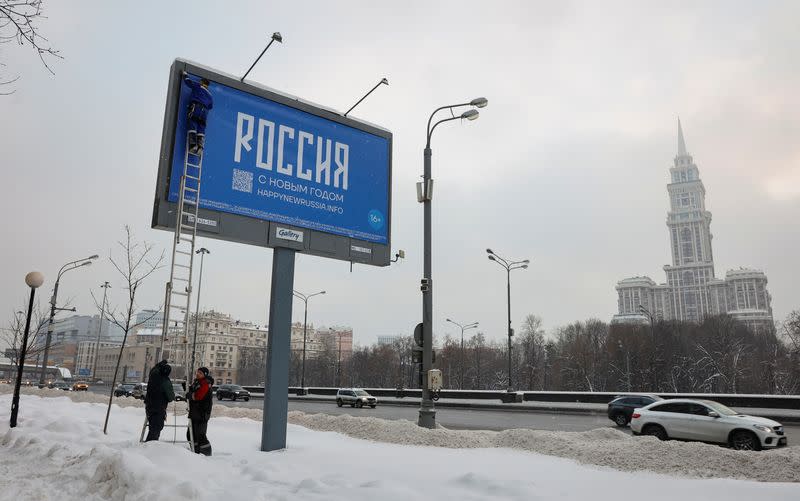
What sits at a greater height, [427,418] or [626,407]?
[427,418]

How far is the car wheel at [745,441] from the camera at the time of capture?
13.6 metres

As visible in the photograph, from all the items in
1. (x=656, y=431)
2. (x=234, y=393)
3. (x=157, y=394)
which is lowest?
(x=234, y=393)

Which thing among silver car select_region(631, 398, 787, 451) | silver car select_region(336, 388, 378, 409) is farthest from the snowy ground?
silver car select_region(336, 388, 378, 409)

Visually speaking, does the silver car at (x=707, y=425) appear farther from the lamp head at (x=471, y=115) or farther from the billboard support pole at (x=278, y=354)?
the billboard support pole at (x=278, y=354)

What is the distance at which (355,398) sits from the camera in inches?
1443

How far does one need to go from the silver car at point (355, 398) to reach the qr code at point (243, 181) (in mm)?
27143

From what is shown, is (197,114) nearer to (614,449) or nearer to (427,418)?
(427,418)

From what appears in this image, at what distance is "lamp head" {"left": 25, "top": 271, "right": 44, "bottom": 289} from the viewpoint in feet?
49.3

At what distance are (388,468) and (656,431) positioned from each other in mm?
10811

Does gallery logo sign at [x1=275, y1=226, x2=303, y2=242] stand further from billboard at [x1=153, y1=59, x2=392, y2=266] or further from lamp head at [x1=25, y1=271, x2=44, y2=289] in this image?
lamp head at [x1=25, y1=271, x2=44, y2=289]

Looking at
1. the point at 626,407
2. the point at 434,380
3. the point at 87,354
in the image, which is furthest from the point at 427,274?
the point at 87,354

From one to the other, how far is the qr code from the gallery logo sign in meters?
1.06

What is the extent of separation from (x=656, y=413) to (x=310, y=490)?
1285cm

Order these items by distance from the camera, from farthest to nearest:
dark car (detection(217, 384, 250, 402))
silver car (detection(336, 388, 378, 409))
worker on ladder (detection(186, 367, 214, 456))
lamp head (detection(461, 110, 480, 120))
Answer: dark car (detection(217, 384, 250, 402))
silver car (detection(336, 388, 378, 409))
lamp head (detection(461, 110, 480, 120))
worker on ladder (detection(186, 367, 214, 456))
